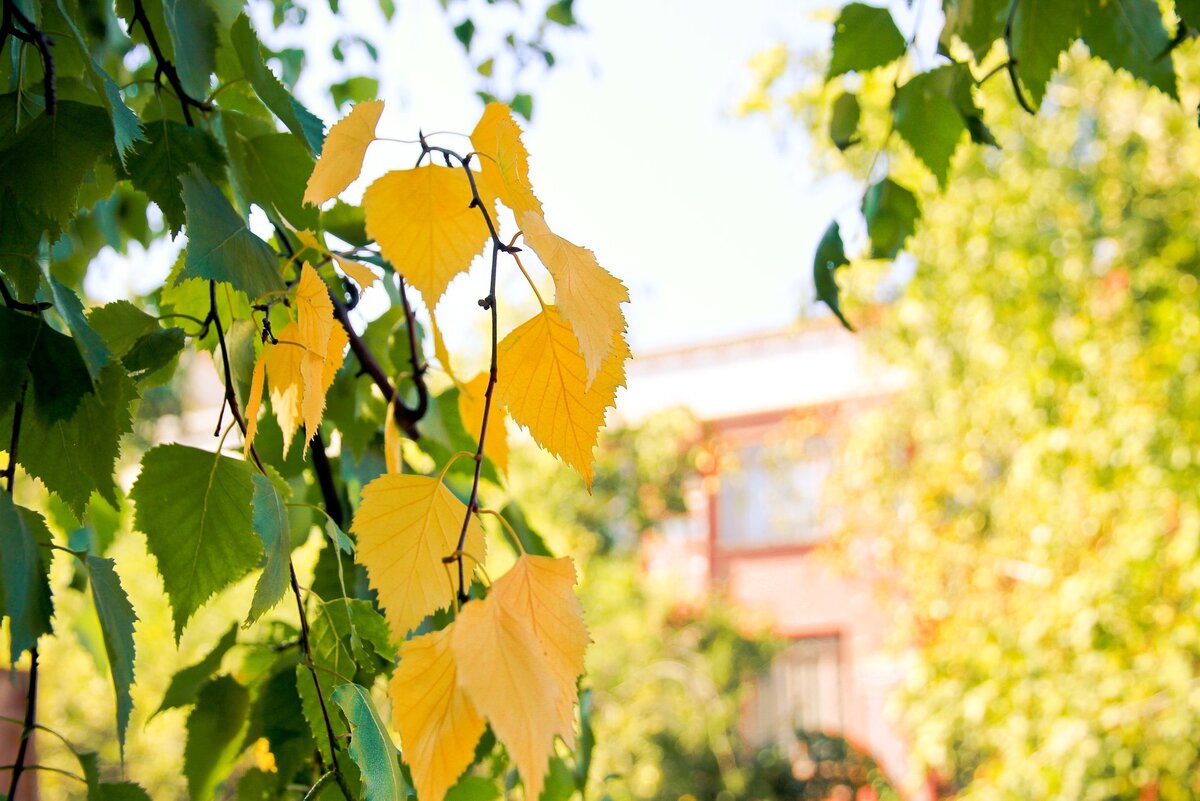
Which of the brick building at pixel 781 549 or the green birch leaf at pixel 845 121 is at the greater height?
the brick building at pixel 781 549

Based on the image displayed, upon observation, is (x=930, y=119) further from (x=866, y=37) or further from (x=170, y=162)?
(x=170, y=162)

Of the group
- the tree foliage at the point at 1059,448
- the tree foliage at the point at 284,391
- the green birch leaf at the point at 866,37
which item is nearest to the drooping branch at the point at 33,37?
the tree foliage at the point at 284,391

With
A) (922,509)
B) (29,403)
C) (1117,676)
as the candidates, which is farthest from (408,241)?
(922,509)

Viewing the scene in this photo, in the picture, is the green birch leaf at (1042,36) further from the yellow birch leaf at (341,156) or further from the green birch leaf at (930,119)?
the yellow birch leaf at (341,156)

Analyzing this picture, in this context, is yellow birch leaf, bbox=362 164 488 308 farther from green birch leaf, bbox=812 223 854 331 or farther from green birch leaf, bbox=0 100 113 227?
green birch leaf, bbox=812 223 854 331

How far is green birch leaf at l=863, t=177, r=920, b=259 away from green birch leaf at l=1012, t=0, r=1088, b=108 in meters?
0.14

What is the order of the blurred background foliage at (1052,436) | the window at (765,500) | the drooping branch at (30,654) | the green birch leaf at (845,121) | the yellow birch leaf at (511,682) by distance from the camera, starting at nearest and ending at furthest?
the yellow birch leaf at (511,682) < the drooping branch at (30,654) < the green birch leaf at (845,121) < the blurred background foliage at (1052,436) < the window at (765,500)

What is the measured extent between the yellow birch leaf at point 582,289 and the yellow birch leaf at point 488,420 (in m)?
0.15

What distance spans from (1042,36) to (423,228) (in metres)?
0.46

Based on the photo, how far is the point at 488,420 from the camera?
504 mm

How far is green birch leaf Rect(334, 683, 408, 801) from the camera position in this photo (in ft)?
1.24

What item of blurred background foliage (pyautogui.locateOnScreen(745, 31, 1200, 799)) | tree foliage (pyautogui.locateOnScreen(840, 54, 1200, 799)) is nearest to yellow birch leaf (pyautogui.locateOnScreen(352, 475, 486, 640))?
blurred background foliage (pyautogui.locateOnScreen(745, 31, 1200, 799))

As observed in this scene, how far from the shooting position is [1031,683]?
12.9ft

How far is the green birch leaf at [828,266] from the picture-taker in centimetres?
75
